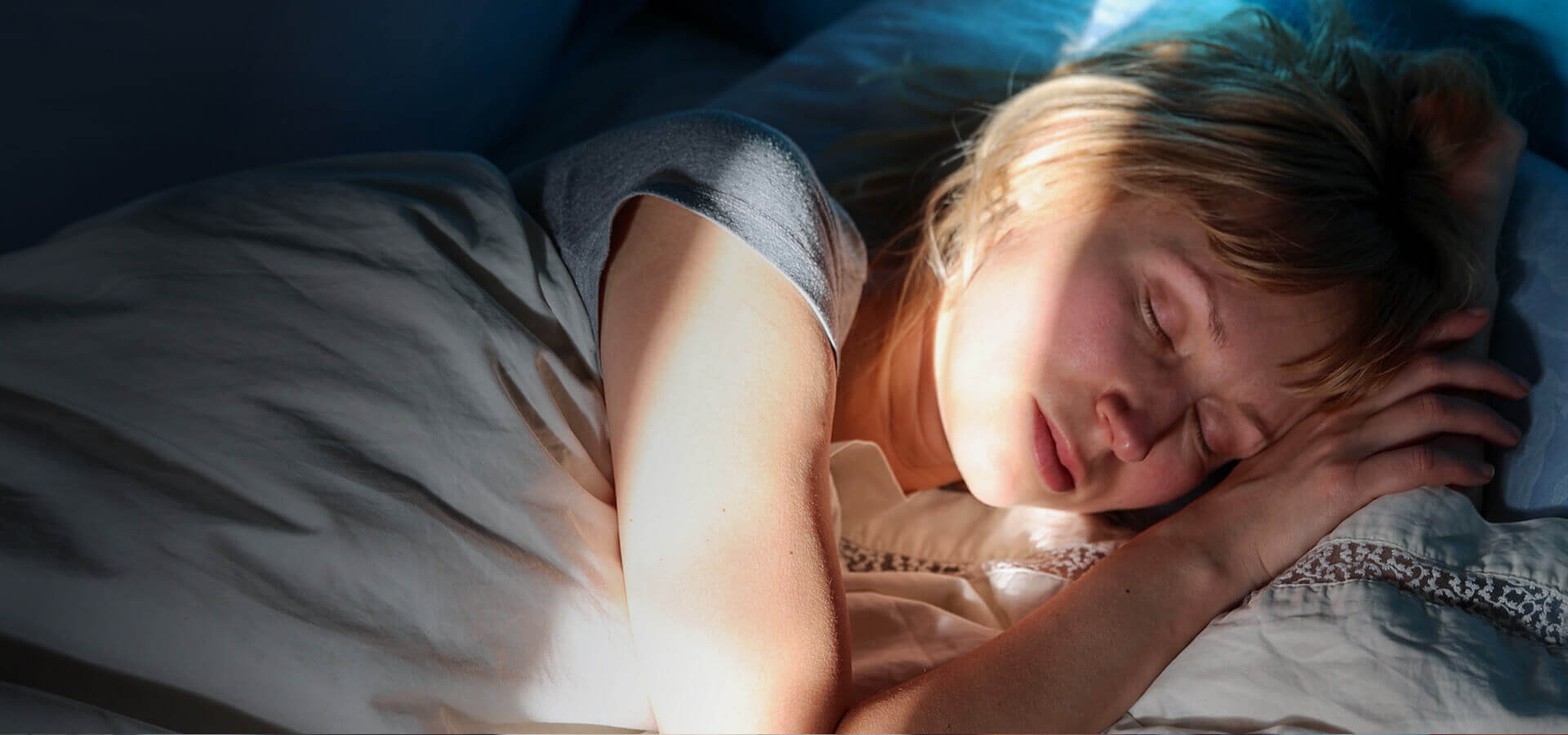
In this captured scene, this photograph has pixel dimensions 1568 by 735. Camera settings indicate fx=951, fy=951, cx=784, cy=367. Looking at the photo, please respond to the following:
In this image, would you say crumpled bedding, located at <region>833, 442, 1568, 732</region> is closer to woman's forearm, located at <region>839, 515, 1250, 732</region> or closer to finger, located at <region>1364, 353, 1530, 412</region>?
woman's forearm, located at <region>839, 515, 1250, 732</region>

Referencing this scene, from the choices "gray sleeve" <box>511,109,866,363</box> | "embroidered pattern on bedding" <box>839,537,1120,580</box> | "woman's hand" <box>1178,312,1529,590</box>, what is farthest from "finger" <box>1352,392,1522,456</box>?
"gray sleeve" <box>511,109,866,363</box>

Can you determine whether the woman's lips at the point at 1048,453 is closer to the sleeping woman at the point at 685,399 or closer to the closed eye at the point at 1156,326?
the sleeping woman at the point at 685,399

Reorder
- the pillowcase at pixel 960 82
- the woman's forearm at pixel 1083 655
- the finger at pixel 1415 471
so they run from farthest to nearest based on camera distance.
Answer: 1. the pillowcase at pixel 960 82
2. the finger at pixel 1415 471
3. the woman's forearm at pixel 1083 655

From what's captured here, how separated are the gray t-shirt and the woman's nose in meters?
0.27

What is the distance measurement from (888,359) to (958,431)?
18cm

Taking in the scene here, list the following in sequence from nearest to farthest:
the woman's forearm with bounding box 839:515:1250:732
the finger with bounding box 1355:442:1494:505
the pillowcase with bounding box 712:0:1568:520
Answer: the woman's forearm with bounding box 839:515:1250:732, the finger with bounding box 1355:442:1494:505, the pillowcase with bounding box 712:0:1568:520

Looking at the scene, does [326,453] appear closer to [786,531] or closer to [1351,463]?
[786,531]

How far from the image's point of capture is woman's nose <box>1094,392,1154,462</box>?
84 cm

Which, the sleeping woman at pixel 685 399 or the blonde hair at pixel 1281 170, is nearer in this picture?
the sleeping woman at pixel 685 399

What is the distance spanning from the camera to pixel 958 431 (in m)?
0.92

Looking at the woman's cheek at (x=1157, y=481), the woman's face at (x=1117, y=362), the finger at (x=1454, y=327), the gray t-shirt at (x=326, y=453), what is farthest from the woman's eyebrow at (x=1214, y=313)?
the gray t-shirt at (x=326, y=453)

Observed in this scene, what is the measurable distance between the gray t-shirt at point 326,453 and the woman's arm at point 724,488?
0.04 metres

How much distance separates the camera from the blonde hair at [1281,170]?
915 mm

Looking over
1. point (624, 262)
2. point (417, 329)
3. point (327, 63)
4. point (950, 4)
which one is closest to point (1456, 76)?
point (950, 4)
